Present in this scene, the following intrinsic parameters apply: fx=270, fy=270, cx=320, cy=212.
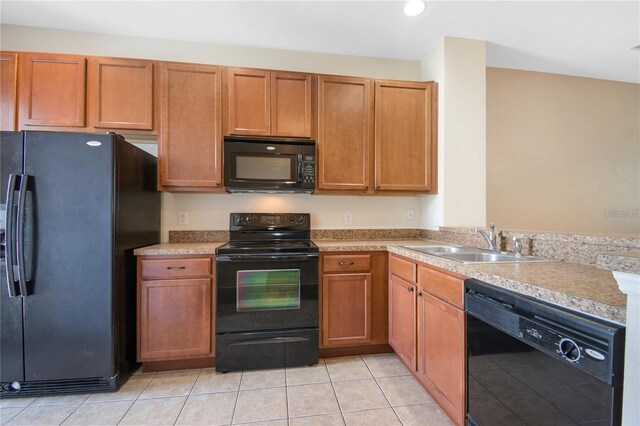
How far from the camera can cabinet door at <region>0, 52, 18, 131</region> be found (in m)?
2.04

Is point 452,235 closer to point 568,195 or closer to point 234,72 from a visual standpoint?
point 568,195

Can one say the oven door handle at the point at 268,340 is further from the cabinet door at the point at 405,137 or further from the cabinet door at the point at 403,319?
the cabinet door at the point at 405,137

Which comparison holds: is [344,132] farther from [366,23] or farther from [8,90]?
[8,90]

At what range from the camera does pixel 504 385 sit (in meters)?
1.09

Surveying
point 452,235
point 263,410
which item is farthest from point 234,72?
point 263,410

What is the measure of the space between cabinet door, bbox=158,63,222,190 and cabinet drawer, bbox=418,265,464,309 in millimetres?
1719

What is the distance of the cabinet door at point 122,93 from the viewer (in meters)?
2.12

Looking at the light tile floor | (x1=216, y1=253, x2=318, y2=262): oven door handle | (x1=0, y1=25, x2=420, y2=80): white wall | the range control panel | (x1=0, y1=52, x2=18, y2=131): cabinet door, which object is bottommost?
the light tile floor

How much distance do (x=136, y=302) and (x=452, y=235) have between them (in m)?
2.55

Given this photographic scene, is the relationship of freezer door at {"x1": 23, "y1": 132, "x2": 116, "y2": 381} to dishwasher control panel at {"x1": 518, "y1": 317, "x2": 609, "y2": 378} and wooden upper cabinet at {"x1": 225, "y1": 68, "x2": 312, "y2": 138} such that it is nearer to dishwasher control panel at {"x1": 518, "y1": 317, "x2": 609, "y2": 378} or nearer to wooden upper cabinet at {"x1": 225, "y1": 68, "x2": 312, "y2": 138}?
wooden upper cabinet at {"x1": 225, "y1": 68, "x2": 312, "y2": 138}

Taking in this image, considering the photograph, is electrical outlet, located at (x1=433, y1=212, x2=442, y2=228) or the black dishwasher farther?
electrical outlet, located at (x1=433, y1=212, x2=442, y2=228)

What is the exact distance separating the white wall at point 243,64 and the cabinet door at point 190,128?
0.36 metres

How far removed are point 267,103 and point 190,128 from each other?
66 cm

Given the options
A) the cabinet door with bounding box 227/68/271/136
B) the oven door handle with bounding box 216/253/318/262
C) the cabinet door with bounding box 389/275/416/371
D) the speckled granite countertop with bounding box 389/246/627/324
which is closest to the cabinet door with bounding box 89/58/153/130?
the cabinet door with bounding box 227/68/271/136
